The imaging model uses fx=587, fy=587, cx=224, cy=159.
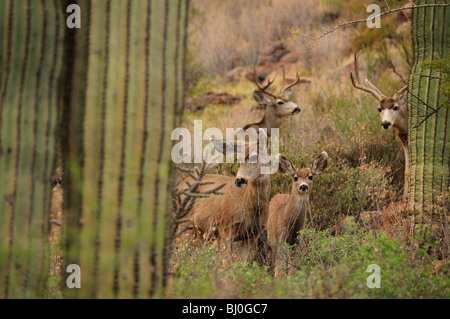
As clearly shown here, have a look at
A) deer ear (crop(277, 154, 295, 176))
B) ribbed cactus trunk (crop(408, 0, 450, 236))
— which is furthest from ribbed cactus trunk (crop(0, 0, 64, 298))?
ribbed cactus trunk (crop(408, 0, 450, 236))

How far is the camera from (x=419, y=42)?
25.2ft

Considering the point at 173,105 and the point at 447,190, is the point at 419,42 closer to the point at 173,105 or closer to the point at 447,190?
the point at 447,190

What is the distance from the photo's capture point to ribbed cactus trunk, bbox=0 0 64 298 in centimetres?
370

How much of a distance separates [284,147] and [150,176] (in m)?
7.44

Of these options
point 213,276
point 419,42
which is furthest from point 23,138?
point 419,42

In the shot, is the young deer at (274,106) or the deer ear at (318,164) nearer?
the deer ear at (318,164)

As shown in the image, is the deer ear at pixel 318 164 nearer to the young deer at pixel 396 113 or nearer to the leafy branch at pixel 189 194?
the young deer at pixel 396 113

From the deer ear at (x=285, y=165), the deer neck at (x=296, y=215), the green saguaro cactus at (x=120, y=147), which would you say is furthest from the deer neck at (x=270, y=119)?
the green saguaro cactus at (x=120, y=147)

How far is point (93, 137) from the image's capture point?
3396 mm

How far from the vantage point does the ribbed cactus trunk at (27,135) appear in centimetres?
370

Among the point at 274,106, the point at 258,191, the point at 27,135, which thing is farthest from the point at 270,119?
Answer: the point at 27,135

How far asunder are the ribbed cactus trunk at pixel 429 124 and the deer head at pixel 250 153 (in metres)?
1.91

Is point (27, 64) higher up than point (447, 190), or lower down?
higher up
